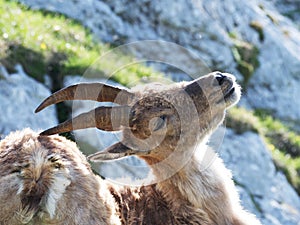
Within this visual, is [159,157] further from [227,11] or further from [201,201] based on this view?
[227,11]

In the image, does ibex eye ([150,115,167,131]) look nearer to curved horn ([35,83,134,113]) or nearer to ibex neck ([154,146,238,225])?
curved horn ([35,83,134,113])

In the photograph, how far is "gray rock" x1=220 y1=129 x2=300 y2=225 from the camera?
523 inches

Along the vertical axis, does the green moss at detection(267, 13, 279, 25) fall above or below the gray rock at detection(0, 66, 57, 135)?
below

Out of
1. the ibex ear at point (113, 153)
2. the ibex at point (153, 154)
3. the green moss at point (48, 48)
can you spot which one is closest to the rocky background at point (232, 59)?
the green moss at point (48, 48)

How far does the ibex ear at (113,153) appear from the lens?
5980 millimetres

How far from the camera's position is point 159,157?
6582 mm

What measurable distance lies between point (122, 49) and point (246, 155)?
350cm

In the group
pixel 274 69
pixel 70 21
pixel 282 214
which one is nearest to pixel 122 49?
pixel 70 21

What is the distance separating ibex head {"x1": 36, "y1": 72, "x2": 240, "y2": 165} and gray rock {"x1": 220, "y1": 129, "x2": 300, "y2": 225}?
6411 millimetres

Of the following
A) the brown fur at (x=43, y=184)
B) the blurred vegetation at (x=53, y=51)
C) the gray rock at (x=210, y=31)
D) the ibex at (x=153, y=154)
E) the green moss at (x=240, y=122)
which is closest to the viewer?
the brown fur at (x=43, y=184)

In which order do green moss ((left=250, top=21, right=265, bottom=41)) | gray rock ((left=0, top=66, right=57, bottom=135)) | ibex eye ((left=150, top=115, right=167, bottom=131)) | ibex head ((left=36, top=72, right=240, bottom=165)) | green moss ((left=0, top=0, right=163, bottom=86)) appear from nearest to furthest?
1. ibex head ((left=36, top=72, right=240, bottom=165))
2. ibex eye ((left=150, top=115, right=167, bottom=131))
3. gray rock ((left=0, top=66, right=57, bottom=135))
4. green moss ((left=0, top=0, right=163, bottom=86))
5. green moss ((left=250, top=21, right=265, bottom=41))

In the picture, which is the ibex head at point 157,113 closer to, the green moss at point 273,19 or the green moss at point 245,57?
the green moss at point 245,57

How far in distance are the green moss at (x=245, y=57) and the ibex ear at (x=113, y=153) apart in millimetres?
12505

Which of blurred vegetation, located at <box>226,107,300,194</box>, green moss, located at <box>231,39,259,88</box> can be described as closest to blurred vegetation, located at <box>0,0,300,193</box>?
blurred vegetation, located at <box>226,107,300,194</box>
